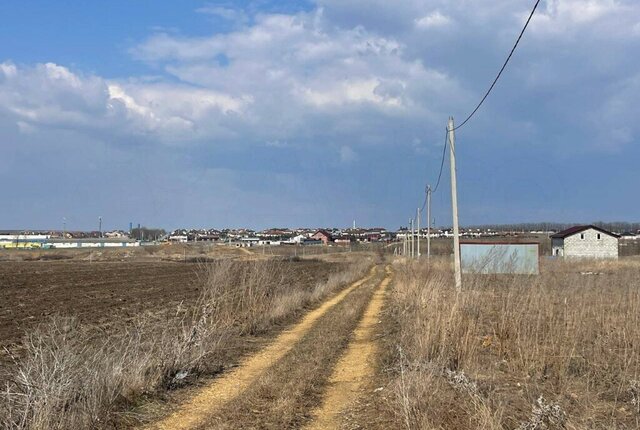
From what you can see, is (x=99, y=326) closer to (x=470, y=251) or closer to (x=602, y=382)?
(x=602, y=382)


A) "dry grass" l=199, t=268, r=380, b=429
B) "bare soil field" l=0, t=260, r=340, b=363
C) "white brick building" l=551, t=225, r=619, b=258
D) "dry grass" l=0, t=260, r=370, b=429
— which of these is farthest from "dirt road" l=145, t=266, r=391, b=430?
"white brick building" l=551, t=225, r=619, b=258

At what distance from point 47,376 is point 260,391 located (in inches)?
132

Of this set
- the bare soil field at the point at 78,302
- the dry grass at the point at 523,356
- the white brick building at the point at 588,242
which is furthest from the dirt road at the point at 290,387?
the white brick building at the point at 588,242

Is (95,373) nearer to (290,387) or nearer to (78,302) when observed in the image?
(290,387)

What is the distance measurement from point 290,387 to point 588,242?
89037mm

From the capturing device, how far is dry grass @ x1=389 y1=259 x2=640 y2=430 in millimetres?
6426

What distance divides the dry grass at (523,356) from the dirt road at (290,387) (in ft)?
3.46

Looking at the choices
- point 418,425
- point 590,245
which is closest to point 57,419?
point 418,425

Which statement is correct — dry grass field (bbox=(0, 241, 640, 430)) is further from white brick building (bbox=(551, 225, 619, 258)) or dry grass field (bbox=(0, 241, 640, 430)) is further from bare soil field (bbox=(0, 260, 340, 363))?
white brick building (bbox=(551, 225, 619, 258))

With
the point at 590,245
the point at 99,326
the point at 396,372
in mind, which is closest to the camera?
the point at 396,372

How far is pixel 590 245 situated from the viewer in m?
88.6

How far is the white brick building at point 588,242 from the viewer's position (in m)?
88.2

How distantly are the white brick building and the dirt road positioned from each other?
8082 centimetres

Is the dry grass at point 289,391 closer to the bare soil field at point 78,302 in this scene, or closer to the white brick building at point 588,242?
the bare soil field at point 78,302
